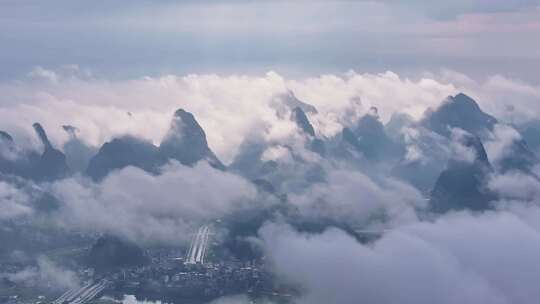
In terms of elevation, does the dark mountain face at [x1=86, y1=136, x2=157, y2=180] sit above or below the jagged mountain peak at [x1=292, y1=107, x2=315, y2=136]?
below

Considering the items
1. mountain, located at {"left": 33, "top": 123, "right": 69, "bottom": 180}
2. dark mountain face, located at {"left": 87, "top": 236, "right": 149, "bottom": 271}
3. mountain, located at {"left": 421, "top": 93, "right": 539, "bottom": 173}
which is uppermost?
mountain, located at {"left": 421, "top": 93, "right": 539, "bottom": 173}

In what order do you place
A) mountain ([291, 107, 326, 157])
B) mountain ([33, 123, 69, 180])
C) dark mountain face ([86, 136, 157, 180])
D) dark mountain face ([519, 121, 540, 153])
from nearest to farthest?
1. dark mountain face ([86, 136, 157, 180])
2. mountain ([33, 123, 69, 180])
3. mountain ([291, 107, 326, 157])
4. dark mountain face ([519, 121, 540, 153])

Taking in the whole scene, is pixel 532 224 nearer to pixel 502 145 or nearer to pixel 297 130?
pixel 502 145

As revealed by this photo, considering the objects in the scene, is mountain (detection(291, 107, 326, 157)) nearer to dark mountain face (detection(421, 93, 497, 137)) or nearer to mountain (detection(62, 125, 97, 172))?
dark mountain face (detection(421, 93, 497, 137))

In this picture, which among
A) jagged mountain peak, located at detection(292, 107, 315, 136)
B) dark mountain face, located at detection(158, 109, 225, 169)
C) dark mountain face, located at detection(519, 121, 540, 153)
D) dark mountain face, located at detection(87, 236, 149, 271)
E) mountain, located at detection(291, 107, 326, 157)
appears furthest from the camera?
dark mountain face, located at detection(519, 121, 540, 153)

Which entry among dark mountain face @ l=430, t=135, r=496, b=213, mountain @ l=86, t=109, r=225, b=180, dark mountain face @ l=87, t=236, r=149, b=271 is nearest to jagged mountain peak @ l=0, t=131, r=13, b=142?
mountain @ l=86, t=109, r=225, b=180

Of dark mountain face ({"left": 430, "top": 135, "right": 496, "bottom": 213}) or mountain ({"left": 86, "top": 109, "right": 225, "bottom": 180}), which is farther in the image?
mountain ({"left": 86, "top": 109, "right": 225, "bottom": 180})

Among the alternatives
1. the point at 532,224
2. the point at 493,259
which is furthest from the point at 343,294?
the point at 532,224
